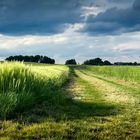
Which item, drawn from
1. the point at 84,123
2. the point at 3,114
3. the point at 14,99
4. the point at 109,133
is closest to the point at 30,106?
the point at 14,99

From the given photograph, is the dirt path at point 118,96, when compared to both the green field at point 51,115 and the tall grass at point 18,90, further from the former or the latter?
the tall grass at point 18,90

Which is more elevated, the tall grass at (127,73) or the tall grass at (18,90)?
the tall grass at (18,90)

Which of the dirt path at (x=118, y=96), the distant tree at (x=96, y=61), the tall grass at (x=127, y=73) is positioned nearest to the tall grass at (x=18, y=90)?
the dirt path at (x=118, y=96)

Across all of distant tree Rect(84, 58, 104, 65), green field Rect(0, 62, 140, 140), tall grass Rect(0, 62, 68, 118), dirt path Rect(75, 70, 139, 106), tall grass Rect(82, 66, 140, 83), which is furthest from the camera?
distant tree Rect(84, 58, 104, 65)

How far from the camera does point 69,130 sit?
1260 centimetres

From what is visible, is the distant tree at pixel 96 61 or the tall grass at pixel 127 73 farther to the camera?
the distant tree at pixel 96 61

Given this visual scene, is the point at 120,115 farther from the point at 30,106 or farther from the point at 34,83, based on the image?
the point at 34,83

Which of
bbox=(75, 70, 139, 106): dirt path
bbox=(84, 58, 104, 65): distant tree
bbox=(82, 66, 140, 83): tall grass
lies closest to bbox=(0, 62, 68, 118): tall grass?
bbox=(75, 70, 139, 106): dirt path

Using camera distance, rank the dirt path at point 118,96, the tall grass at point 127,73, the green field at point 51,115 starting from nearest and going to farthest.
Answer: the green field at point 51,115
the dirt path at point 118,96
the tall grass at point 127,73

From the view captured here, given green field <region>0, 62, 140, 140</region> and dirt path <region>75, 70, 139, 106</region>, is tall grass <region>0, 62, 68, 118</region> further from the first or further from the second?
dirt path <region>75, 70, 139, 106</region>

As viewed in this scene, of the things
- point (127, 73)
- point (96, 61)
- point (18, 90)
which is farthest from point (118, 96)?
point (96, 61)

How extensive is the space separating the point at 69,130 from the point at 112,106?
615cm

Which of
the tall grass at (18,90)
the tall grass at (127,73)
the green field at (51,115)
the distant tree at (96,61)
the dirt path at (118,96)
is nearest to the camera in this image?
the green field at (51,115)

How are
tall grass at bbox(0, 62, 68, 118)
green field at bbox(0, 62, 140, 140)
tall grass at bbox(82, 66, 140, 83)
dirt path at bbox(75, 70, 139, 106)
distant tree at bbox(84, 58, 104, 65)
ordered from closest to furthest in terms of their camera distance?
Result: green field at bbox(0, 62, 140, 140) → tall grass at bbox(0, 62, 68, 118) → dirt path at bbox(75, 70, 139, 106) → tall grass at bbox(82, 66, 140, 83) → distant tree at bbox(84, 58, 104, 65)
